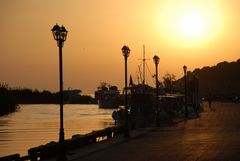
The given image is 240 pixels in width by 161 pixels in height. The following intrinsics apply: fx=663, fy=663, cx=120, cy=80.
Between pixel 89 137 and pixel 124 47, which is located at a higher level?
pixel 124 47

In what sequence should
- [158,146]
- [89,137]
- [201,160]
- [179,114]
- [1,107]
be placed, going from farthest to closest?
[1,107]
[179,114]
[89,137]
[158,146]
[201,160]

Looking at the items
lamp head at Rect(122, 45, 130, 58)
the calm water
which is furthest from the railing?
lamp head at Rect(122, 45, 130, 58)

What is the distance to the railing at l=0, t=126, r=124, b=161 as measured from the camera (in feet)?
88.0

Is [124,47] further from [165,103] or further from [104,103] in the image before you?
[104,103]

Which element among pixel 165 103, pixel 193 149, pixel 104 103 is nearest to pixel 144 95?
pixel 165 103

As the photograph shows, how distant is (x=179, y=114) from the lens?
80.8 m

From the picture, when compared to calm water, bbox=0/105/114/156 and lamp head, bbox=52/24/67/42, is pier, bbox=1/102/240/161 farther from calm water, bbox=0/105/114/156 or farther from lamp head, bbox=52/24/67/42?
calm water, bbox=0/105/114/156

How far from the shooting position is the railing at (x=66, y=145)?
2681cm

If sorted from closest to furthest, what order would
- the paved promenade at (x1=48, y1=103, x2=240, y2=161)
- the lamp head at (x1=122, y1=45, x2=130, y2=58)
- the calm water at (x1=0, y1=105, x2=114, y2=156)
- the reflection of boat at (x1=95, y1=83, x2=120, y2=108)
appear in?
1. the paved promenade at (x1=48, y1=103, x2=240, y2=161)
2. the lamp head at (x1=122, y1=45, x2=130, y2=58)
3. the calm water at (x1=0, y1=105, x2=114, y2=156)
4. the reflection of boat at (x1=95, y1=83, x2=120, y2=108)

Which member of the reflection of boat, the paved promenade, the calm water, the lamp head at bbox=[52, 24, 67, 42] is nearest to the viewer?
the lamp head at bbox=[52, 24, 67, 42]

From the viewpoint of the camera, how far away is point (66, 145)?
3209 centimetres

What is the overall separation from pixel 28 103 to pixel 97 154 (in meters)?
171

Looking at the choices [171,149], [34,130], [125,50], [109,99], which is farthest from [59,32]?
[109,99]

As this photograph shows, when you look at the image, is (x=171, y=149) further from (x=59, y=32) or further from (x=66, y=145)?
(x=59, y=32)
